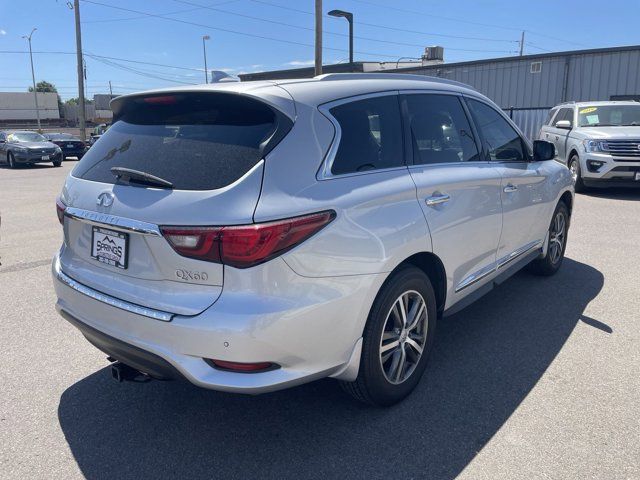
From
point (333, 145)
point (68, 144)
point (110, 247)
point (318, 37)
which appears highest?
point (318, 37)

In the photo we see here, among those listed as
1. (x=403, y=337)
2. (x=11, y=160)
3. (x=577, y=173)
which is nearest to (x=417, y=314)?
(x=403, y=337)

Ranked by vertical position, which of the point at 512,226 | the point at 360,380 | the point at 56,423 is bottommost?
the point at 56,423

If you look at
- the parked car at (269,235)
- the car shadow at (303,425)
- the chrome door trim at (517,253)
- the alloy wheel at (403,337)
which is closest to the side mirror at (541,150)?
the chrome door trim at (517,253)

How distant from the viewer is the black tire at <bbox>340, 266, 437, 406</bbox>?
281cm

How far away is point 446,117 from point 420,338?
60.4 inches

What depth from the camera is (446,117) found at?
12.2 ft

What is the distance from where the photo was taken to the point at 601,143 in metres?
10.6

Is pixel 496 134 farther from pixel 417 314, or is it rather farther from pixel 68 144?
pixel 68 144

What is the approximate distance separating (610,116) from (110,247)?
39.1 feet

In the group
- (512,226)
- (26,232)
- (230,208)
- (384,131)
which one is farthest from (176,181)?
(26,232)

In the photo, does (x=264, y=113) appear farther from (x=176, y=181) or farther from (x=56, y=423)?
(x=56, y=423)

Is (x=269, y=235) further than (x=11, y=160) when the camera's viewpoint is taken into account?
No

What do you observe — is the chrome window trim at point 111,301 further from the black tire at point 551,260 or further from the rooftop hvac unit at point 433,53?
the rooftop hvac unit at point 433,53

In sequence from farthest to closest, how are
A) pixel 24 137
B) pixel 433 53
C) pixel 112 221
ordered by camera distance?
pixel 433 53, pixel 24 137, pixel 112 221
